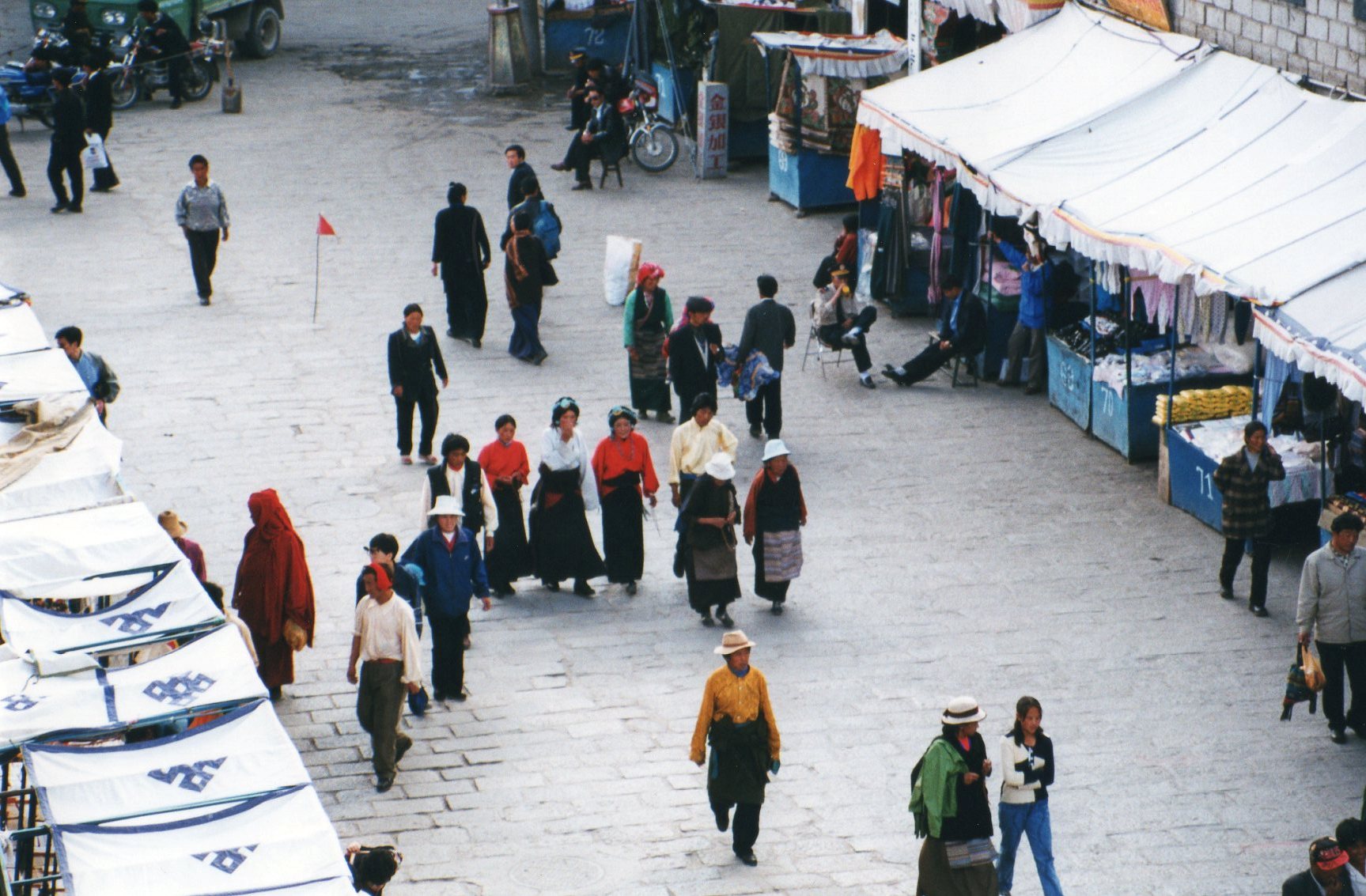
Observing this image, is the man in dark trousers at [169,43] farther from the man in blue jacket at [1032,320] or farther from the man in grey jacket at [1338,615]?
the man in grey jacket at [1338,615]

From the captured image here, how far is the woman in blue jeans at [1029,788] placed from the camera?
9.28 m

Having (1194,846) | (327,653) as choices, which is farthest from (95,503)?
(1194,846)

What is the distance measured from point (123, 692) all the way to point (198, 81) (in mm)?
22405

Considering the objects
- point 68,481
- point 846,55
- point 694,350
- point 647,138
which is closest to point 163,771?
point 68,481

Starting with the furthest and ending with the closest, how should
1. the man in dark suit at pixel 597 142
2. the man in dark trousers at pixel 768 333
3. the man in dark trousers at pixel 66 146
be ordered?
the man in dark suit at pixel 597 142 → the man in dark trousers at pixel 66 146 → the man in dark trousers at pixel 768 333

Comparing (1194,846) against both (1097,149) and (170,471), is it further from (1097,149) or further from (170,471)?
(170,471)

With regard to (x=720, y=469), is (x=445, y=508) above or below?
above

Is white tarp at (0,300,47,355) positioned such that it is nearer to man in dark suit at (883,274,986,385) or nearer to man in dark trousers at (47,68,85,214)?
man in dark suit at (883,274,986,385)

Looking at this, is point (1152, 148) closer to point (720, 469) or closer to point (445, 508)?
point (720, 469)

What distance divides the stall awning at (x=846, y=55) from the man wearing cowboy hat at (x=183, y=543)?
12291mm

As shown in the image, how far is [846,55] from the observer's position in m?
22.2

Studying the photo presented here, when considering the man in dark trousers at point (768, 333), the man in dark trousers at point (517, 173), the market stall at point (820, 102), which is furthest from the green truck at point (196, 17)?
the man in dark trousers at point (768, 333)

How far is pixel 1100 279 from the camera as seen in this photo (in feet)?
52.2

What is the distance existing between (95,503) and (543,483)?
3327 millimetres
